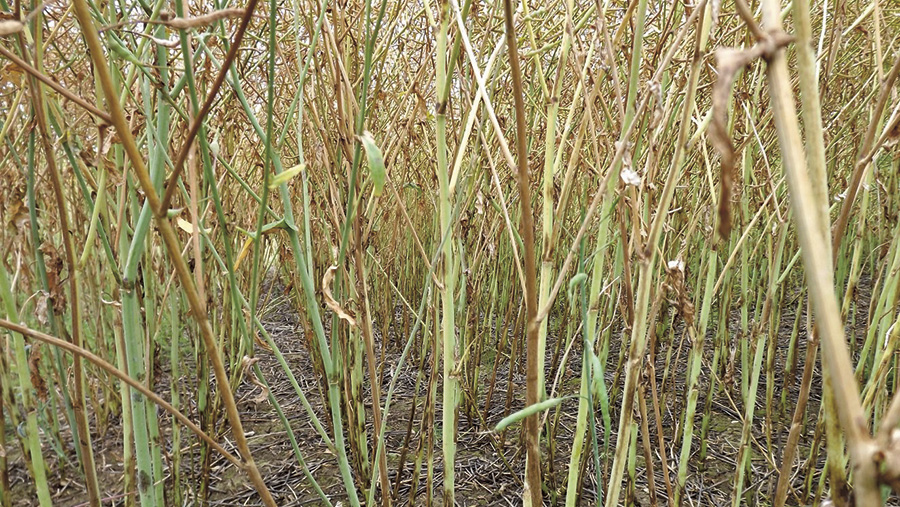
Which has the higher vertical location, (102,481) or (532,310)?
(532,310)

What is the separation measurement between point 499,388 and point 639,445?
1.99 ft

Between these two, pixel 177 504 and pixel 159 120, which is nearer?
pixel 159 120

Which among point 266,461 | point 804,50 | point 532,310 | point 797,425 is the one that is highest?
point 804,50

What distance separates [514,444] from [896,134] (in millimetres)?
1335

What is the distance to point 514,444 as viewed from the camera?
1598 mm

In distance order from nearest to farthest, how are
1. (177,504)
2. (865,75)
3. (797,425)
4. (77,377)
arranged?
1. (797,425)
2. (77,377)
3. (177,504)
4. (865,75)

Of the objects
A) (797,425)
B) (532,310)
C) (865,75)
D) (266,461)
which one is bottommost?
(266,461)

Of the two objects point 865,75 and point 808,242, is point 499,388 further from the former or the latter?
point 808,242

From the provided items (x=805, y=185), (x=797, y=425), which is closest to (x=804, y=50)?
(x=805, y=185)

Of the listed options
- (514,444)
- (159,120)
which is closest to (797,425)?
(159,120)

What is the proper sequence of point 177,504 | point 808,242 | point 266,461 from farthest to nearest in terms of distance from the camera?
point 266,461, point 177,504, point 808,242

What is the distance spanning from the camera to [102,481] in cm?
141

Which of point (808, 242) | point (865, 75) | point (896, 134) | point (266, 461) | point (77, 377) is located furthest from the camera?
point (865, 75)

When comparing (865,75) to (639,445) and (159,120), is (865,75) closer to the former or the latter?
(639,445)
